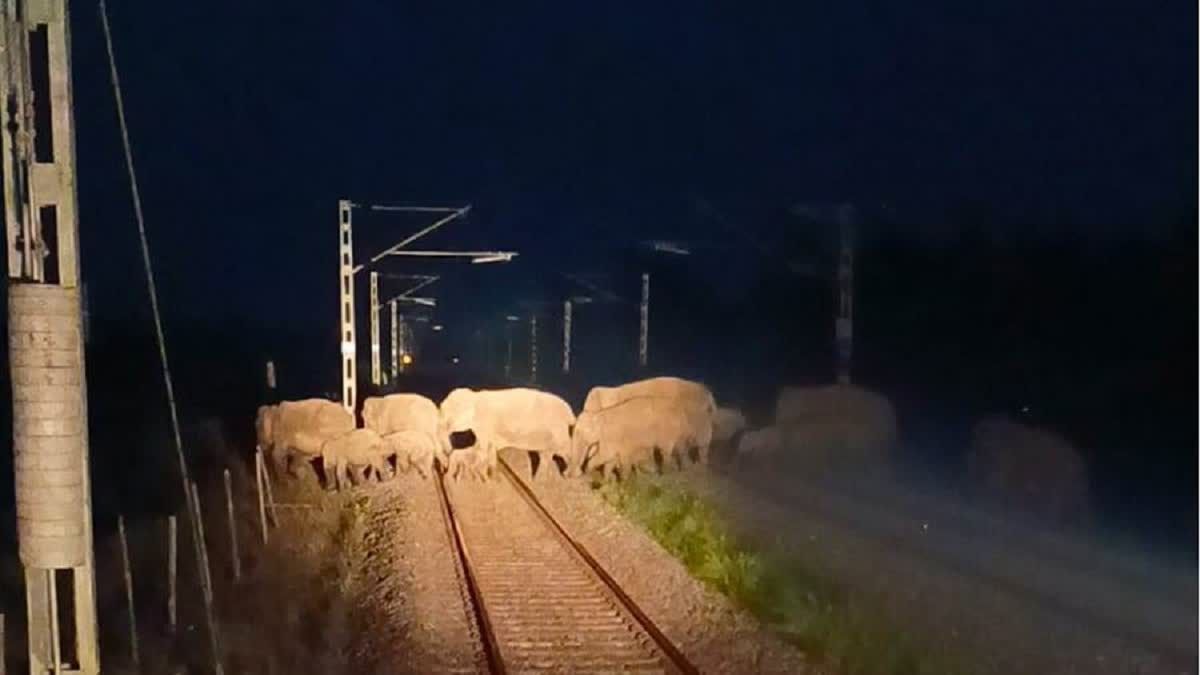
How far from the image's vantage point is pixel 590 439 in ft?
53.8

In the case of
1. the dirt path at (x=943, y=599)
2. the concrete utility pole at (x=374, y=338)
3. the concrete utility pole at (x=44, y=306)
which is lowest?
the dirt path at (x=943, y=599)

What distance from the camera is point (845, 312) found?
11492 mm

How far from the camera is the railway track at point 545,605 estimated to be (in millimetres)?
7164

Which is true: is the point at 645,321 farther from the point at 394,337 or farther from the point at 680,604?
the point at 394,337

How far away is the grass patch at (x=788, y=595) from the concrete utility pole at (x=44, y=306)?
15.3 feet

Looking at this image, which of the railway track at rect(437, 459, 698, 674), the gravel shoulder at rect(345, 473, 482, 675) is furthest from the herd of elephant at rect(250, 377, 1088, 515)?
the railway track at rect(437, 459, 698, 674)

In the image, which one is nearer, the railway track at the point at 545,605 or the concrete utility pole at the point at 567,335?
the railway track at the point at 545,605

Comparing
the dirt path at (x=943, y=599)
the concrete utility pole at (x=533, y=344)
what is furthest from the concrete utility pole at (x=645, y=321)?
the concrete utility pole at (x=533, y=344)

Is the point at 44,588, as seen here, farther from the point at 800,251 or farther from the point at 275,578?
the point at 800,251

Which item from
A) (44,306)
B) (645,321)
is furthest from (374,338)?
(44,306)

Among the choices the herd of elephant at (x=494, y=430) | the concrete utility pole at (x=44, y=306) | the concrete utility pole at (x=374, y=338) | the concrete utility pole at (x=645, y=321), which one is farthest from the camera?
the concrete utility pole at (x=374, y=338)

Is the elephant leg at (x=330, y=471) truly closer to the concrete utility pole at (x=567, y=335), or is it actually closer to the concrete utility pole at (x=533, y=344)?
the concrete utility pole at (x=567, y=335)

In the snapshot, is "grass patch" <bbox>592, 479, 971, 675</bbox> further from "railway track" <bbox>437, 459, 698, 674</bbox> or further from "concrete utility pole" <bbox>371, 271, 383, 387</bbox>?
"concrete utility pole" <bbox>371, 271, 383, 387</bbox>

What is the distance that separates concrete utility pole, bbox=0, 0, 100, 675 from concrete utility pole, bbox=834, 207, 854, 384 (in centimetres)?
829
